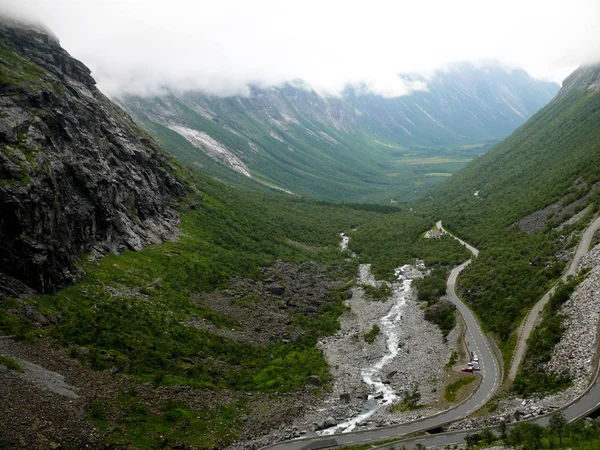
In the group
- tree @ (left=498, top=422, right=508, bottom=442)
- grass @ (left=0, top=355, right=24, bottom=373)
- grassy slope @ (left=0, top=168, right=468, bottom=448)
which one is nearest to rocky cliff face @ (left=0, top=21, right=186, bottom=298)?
grassy slope @ (left=0, top=168, right=468, bottom=448)

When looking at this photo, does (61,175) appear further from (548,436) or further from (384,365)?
(548,436)

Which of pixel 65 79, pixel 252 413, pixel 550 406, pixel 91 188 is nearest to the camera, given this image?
pixel 550 406

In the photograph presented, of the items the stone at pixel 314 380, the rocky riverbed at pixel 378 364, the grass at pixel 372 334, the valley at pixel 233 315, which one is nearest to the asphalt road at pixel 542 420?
the valley at pixel 233 315

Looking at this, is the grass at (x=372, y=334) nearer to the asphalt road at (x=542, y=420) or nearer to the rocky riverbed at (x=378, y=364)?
the rocky riverbed at (x=378, y=364)

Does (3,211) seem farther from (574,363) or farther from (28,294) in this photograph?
(574,363)

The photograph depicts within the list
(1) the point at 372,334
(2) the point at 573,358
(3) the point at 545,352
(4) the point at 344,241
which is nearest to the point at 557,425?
(2) the point at 573,358

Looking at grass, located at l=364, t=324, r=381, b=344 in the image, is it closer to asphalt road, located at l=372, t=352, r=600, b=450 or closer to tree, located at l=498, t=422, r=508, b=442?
asphalt road, located at l=372, t=352, r=600, b=450

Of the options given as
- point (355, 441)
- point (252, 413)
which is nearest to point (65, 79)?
point (252, 413)
